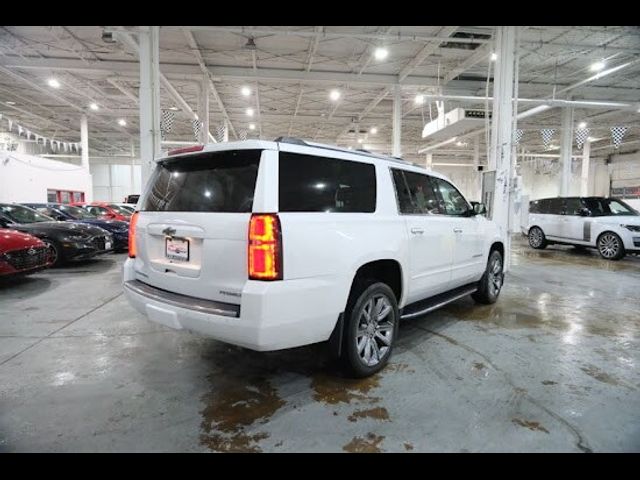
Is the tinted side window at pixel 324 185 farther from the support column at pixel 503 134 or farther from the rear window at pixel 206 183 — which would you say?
the support column at pixel 503 134

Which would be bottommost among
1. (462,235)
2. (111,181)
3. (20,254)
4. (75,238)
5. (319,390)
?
(319,390)

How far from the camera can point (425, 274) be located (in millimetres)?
3434

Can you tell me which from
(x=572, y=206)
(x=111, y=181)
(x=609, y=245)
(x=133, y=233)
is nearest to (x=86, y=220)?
(x=133, y=233)

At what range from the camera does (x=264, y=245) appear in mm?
2131

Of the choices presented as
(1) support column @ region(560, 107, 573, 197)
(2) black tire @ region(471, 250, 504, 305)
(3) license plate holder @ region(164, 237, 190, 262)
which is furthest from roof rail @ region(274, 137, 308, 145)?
(1) support column @ region(560, 107, 573, 197)

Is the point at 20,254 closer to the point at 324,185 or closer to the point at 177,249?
the point at 177,249

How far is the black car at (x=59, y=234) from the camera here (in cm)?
712

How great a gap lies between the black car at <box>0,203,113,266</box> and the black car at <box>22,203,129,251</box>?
1.30m

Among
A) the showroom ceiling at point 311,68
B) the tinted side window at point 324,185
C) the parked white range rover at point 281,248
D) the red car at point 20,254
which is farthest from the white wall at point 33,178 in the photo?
the tinted side window at point 324,185

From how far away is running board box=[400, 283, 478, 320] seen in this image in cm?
332

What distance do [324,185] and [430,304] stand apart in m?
1.77

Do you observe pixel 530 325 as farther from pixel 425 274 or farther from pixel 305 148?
pixel 305 148

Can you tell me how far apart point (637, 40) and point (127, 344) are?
1260 centimetres

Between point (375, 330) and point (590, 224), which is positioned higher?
point (590, 224)
